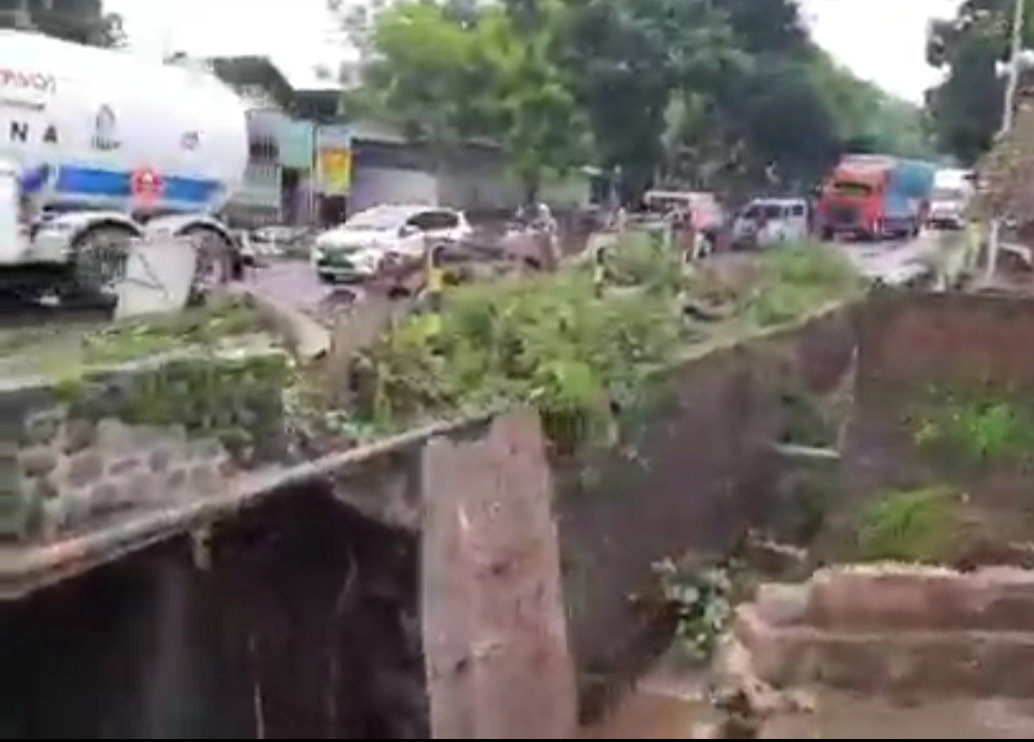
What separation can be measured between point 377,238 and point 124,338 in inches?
419

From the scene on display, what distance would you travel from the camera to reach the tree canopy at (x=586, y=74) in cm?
2561

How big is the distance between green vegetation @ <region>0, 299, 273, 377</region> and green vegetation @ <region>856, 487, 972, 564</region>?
184 inches

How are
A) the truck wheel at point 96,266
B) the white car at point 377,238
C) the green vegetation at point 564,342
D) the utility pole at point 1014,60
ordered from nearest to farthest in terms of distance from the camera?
the green vegetation at point 564,342 → the truck wheel at point 96,266 → the white car at point 377,238 → the utility pole at point 1014,60

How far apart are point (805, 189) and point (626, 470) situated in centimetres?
2563

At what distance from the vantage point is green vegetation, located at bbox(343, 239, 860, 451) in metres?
6.66

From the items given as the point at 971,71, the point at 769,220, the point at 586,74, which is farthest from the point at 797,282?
the point at 971,71

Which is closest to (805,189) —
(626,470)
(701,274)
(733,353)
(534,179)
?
(534,179)

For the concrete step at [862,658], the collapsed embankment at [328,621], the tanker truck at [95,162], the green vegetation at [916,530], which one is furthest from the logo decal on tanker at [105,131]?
the collapsed embankment at [328,621]

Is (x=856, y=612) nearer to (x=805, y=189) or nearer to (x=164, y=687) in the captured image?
(x=164, y=687)

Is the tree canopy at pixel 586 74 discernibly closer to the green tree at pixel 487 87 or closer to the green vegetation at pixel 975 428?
the green tree at pixel 487 87

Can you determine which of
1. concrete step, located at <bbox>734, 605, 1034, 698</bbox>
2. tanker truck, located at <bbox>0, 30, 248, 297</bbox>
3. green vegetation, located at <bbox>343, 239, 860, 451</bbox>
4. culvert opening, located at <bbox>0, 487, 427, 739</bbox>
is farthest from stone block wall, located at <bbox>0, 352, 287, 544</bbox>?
tanker truck, located at <bbox>0, 30, 248, 297</bbox>

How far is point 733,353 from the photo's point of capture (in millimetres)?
12133

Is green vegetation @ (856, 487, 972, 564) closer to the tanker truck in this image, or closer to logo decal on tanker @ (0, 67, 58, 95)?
the tanker truck

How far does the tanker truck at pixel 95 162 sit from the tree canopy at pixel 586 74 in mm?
11172
